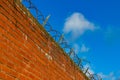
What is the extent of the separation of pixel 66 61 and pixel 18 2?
9.98ft

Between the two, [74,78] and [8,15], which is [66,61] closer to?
[74,78]

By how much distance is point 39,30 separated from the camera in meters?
5.13

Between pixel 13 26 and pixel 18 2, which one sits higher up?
pixel 18 2

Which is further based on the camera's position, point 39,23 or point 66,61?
point 66,61

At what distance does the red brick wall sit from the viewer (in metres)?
3.50

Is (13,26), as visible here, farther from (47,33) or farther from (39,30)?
(47,33)

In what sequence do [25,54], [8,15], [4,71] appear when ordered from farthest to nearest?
[25,54] < [8,15] < [4,71]

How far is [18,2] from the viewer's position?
4320mm

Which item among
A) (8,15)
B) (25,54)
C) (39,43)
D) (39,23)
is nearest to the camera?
(8,15)

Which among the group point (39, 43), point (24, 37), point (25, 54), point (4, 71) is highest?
point (39, 43)

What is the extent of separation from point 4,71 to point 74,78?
421cm

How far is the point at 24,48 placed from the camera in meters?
4.07

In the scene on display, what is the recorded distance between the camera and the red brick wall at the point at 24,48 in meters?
3.50

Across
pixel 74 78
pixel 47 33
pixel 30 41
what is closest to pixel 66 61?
pixel 74 78
